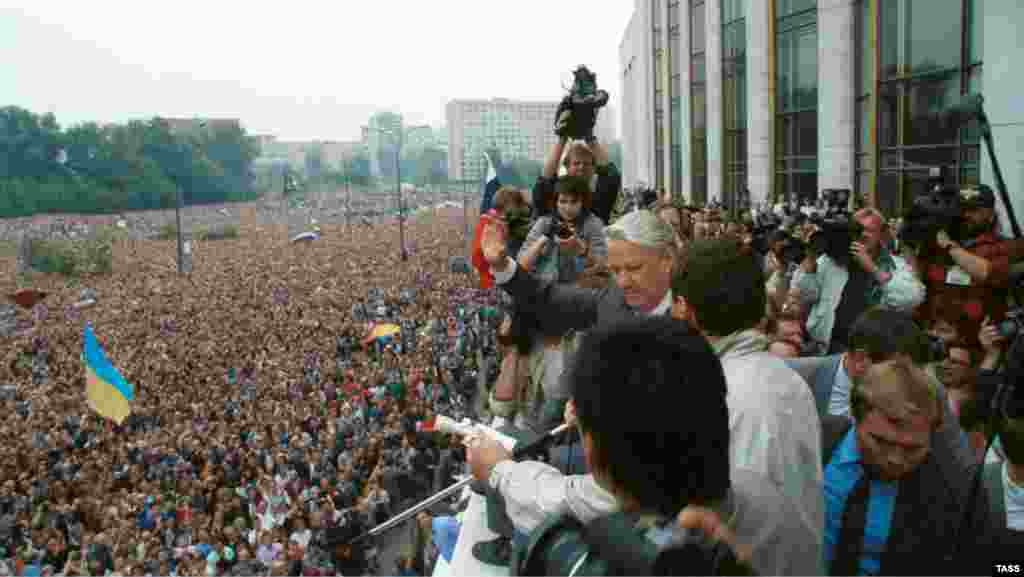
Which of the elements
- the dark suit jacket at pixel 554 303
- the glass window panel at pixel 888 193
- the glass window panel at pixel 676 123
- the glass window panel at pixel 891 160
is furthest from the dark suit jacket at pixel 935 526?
the glass window panel at pixel 676 123

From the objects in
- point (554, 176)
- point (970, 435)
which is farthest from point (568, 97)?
point (970, 435)

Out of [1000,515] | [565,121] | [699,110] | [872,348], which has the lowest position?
[1000,515]

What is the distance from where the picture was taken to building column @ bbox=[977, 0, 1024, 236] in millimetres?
8773

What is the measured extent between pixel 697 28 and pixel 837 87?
12.6 meters

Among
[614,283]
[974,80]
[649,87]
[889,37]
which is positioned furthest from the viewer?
[649,87]

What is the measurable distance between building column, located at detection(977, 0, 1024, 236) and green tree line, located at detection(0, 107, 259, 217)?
75529mm

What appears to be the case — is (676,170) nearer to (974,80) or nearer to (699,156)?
(699,156)

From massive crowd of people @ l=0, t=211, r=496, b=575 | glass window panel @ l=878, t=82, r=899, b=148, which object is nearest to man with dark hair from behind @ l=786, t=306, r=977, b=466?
massive crowd of people @ l=0, t=211, r=496, b=575

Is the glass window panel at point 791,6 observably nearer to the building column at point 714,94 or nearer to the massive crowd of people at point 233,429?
the building column at point 714,94

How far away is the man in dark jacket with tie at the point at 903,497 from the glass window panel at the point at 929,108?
10850 mm

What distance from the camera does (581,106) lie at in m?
5.16

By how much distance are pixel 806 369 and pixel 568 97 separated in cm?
238

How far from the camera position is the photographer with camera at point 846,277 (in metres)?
4.75

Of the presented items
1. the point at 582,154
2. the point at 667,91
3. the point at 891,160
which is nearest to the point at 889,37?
the point at 891,160
